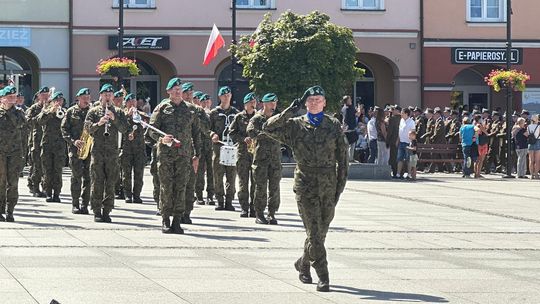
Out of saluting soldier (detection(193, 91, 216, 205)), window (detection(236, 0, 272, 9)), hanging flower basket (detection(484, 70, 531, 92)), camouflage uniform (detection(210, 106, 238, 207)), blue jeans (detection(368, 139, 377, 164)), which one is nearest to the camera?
camouflage uniform (detection(210, 106, 238, 207))

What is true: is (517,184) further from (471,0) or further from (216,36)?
(471,0)

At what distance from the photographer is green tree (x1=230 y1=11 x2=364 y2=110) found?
35094mm

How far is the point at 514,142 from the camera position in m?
35.6

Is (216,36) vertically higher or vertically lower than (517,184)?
higher

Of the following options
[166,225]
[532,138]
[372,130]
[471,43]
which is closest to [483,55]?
[471,43]

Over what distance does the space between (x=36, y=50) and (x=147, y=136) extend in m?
26.3

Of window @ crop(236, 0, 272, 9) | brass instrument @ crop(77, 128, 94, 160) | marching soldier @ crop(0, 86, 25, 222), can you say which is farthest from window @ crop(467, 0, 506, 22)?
marching soldier @ crop(0, 86, 25, 222)

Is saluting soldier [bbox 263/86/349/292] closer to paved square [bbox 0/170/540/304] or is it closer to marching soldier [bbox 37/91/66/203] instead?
paved square [bbox 0/170/540/304]

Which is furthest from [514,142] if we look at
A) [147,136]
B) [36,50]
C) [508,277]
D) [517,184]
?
[508,277]

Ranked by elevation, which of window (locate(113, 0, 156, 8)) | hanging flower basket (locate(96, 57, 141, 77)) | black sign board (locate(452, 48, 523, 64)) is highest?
window (locate(113, 0, 156, 8))

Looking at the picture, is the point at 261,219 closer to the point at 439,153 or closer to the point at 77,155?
the point at 77,155

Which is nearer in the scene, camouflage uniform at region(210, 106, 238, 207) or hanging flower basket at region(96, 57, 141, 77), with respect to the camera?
camouflage uniform at region(210, 106, 238, 207)

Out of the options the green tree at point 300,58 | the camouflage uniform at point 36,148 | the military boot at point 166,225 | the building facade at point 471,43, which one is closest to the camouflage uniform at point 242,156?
the military boot at point 166,225

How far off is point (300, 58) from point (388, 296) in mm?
23793
